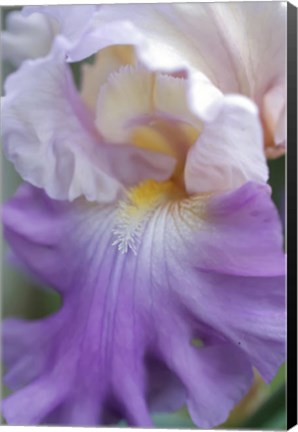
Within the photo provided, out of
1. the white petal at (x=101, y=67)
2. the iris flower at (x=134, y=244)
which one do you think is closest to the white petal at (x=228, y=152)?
the iris flower at (x=134, y=244)

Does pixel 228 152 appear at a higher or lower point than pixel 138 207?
higher

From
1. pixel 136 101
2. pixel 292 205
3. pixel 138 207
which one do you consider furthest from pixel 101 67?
pixel 292 205

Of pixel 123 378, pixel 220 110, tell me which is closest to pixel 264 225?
pixel 220 110

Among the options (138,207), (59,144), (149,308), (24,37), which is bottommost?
(149,308)

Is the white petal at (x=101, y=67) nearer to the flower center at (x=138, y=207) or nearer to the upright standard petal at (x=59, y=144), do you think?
the upright standard petal at (x=59, y=144)

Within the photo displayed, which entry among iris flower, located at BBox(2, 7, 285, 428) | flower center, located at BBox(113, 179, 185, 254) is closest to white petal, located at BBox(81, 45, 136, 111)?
iris flower, located at BBox(2, 7, 285, 428)

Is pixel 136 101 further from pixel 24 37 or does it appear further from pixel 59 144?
pixel 24 37

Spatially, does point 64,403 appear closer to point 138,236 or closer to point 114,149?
point 138,236
